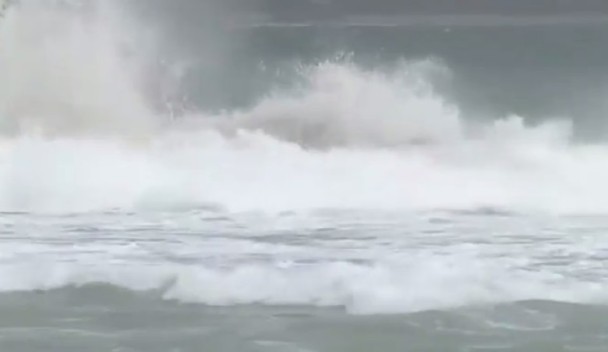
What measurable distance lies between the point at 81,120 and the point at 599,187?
656 cm

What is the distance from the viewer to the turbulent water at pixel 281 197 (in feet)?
22.4

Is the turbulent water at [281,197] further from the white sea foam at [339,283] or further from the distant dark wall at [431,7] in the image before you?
the distant dark wall at [431,7]

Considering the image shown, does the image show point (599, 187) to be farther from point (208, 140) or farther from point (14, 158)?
point (14, 158)

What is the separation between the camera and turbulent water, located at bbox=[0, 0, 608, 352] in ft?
22.4

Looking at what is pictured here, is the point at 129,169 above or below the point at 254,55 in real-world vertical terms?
below

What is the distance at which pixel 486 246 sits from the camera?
8.59 meters

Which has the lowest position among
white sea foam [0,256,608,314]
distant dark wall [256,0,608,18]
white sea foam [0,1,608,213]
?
white sea foam [0,256,608,314]

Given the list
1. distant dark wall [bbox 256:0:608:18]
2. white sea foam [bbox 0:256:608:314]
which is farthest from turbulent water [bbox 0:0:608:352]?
distant dark wall [bbox 256:0:608:18]

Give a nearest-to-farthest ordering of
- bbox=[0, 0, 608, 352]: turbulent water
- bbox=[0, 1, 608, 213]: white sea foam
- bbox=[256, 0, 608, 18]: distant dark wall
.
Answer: bbox=[0, 0, 608, 352]: turbulent water → bbox=[0, 1, 608, 213]: white sea foam → bbox=[256, 0, 608, 18]: distant dark wall

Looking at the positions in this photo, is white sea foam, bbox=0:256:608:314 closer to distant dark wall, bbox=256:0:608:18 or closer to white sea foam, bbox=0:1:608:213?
white sea foam, bbox=0:1:608:213

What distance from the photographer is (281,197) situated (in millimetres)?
10555

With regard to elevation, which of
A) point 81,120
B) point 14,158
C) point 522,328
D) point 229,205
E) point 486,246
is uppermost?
point 81,120

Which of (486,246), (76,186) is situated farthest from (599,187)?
(76,186)

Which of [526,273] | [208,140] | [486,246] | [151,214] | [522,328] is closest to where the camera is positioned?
[522,328]
